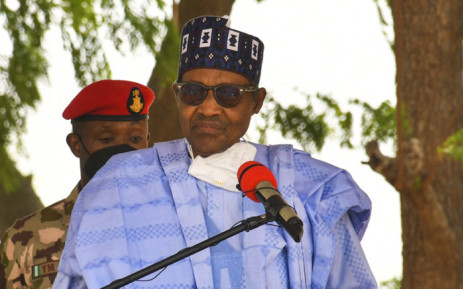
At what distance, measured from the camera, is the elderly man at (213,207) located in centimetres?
394

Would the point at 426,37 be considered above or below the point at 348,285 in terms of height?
above

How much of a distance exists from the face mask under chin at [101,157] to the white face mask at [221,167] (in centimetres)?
118

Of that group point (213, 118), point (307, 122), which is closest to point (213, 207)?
point (213, 118)

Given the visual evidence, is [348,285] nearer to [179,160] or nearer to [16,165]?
[179,160]

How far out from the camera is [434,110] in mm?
4801

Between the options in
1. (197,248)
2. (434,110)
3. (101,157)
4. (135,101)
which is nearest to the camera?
A: (197,248)

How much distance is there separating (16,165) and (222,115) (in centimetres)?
206

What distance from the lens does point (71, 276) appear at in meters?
3.99

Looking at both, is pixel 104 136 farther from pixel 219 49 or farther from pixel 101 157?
pixel 219 49

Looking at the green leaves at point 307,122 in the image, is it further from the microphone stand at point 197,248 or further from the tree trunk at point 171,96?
the microphone stand at point 197,248

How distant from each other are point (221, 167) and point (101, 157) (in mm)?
1331

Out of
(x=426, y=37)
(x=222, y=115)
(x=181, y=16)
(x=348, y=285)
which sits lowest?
(x=348, y=285)

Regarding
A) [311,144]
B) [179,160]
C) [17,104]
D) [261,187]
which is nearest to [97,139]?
[17,104]

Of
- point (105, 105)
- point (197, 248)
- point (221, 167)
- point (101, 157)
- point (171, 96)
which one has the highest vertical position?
point (171, 96)
